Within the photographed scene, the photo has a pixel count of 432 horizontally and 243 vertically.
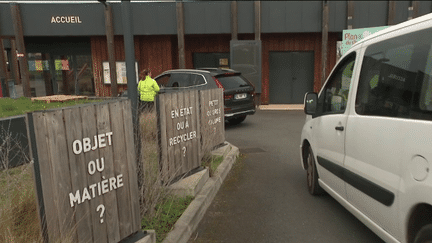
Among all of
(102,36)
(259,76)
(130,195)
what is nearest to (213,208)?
(130,195)

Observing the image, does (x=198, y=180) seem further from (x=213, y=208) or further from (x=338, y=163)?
(x=338, y=163)

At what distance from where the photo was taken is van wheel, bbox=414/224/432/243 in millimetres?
2373

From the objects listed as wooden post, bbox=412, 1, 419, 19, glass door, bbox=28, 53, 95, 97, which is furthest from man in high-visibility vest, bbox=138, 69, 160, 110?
wooden post, bbox=412, 1, 419, 19

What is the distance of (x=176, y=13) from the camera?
1515cm

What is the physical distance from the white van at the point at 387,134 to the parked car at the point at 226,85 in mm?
6040

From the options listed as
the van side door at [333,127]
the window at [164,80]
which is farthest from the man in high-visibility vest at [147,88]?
the van side door at [333,127]

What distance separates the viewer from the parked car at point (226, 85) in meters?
10.1

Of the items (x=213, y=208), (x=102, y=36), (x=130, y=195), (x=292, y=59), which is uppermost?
(x=102, y=36)

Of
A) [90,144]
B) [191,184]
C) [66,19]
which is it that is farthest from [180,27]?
[90,144]

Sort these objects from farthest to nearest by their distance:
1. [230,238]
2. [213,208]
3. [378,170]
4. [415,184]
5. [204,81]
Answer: [204,81]
[213,208]
[230,238]
[378,170]
[415,184]

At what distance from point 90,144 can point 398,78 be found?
8.23 ft

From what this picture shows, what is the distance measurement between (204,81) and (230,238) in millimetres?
6855

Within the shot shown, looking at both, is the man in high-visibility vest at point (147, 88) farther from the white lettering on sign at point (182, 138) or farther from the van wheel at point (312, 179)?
the van wheel at point (312, 179)

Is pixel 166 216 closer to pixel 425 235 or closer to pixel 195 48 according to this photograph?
pixel 425 235
